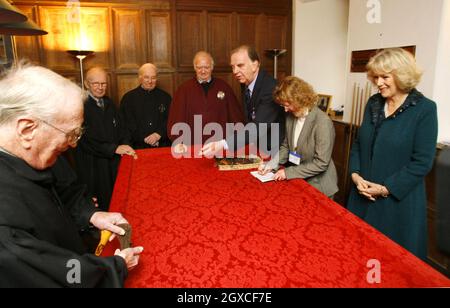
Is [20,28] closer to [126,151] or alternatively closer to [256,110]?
[126,151]

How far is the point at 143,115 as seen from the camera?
14.4ft

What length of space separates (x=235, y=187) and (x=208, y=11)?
4.24m

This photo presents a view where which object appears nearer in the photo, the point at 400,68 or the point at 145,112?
the point at 400,68

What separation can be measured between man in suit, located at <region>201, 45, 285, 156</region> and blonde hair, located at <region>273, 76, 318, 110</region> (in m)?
0.44

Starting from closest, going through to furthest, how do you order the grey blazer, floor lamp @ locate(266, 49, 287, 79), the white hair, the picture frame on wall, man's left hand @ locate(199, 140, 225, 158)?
1. the white hair
2. the grey blazer
3. man's left hand @ locate(199, 140, 225, 158)
4. the picture frame on wall
5. floor lamp @ locate(266, 49, 287, 79)

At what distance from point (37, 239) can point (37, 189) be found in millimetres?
224

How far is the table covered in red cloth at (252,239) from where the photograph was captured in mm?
1235

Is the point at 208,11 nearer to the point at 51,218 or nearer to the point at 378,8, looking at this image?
the point at 378,8

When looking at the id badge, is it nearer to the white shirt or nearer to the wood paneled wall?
the white shirt

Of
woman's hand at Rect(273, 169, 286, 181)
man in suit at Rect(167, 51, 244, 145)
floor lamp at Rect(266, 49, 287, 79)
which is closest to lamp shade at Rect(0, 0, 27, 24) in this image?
woman's hand at Rect(273, 169, 286, 181)

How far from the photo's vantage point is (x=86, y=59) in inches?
207

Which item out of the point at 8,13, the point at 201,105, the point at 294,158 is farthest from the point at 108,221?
the point at 201,105

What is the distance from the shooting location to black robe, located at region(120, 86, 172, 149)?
4.36 m
